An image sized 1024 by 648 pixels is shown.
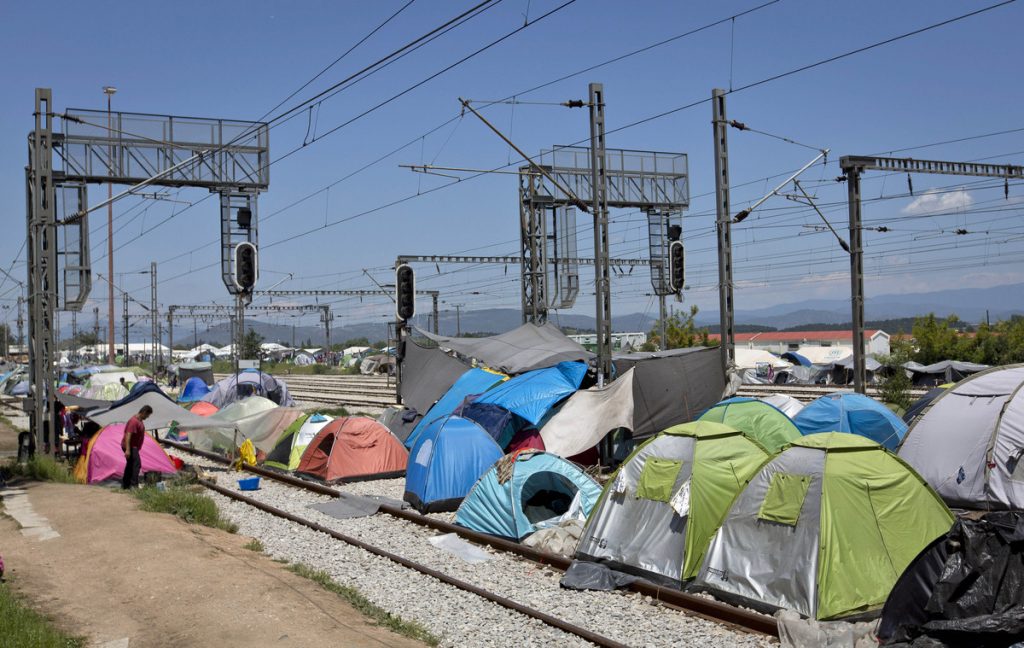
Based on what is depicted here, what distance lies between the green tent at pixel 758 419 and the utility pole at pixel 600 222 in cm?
275

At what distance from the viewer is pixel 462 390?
75.4ft

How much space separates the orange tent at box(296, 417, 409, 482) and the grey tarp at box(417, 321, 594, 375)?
12.9ft

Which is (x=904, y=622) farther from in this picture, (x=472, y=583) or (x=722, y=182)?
(x=722, y=182)

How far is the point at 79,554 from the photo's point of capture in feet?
40.9

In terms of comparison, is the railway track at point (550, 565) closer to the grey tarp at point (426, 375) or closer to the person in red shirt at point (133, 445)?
the person in red shirt at point (133, 445)

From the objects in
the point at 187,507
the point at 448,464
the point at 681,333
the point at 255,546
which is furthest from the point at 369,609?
the point at 681,333

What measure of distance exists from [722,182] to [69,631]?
14.6 m

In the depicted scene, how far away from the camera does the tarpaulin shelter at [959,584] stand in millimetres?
7305

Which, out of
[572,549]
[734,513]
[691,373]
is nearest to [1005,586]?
[734,513]

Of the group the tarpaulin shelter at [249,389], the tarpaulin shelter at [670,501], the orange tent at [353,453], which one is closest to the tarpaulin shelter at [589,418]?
the orange tent at [353,453]

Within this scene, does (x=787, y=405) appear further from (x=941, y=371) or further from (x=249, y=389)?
(x=941, y=371)

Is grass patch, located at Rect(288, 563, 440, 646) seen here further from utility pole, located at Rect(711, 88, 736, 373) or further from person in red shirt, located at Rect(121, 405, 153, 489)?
utility pole, located at Rect(711, 88, 736, 373)

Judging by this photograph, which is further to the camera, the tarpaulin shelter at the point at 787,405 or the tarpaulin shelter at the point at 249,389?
the tarpaulin shelter at the point at 249,389

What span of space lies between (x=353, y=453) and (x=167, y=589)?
9.72 meters
